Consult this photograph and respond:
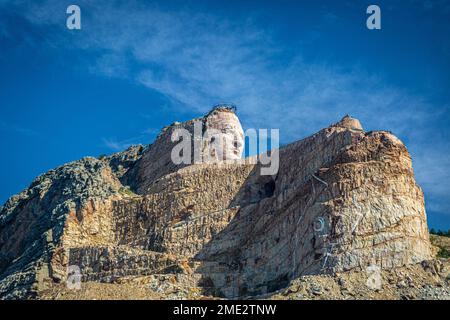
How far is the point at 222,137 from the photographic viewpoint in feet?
302

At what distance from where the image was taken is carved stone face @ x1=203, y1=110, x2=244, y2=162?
90.0 m

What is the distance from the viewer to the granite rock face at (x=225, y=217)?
227 ft

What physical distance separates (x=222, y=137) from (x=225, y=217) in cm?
1218

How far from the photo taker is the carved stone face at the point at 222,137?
9000cm

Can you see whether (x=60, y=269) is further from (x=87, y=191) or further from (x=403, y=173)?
(x=403, y=173)

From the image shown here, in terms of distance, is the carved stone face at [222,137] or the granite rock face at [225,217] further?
the carved stone face at [222,137]

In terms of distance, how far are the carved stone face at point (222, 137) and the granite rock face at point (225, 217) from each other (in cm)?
15

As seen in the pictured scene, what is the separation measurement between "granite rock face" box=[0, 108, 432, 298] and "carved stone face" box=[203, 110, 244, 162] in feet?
0.50

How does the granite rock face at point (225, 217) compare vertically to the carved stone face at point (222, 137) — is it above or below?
below

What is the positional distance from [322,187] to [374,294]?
36.2 feet

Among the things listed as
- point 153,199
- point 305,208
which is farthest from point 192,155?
point 305,208

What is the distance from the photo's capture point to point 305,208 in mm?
73562

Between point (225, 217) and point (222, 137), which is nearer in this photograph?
point (225, 217)
